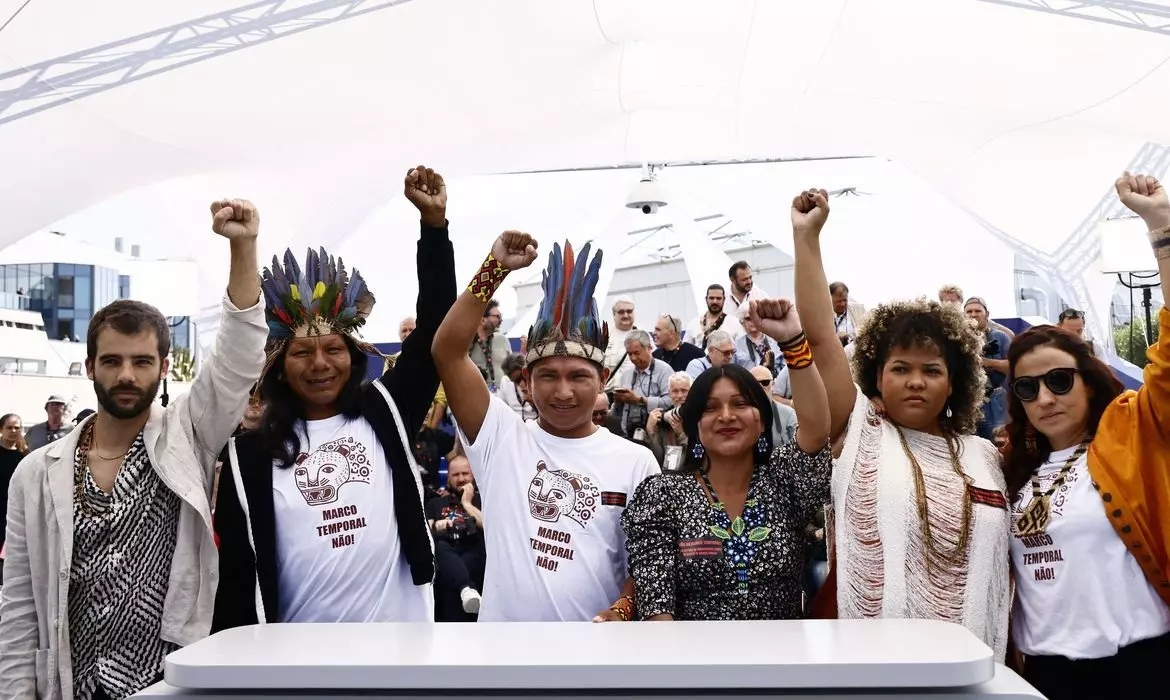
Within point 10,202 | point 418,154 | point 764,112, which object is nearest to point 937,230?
point 764,112

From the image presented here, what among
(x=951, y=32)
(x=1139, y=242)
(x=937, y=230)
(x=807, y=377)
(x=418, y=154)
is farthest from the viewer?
(x=937, y=230)

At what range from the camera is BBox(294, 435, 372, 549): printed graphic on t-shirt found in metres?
2.50

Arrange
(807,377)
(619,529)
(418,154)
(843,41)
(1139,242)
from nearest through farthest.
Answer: (807,377)
(619,529)
(1139,242)
(843,41)
(418,154)

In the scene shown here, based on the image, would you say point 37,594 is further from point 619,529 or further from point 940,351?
point 940,351

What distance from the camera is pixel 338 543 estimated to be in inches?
98.3

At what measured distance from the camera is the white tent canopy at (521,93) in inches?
341

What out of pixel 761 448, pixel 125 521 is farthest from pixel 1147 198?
pixel 125 521

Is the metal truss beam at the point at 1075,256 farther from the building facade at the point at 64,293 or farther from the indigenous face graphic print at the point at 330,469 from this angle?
the building facade at the point at 64,293

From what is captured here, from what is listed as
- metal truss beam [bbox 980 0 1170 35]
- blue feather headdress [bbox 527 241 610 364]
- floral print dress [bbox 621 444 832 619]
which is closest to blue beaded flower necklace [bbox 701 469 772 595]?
floral print dress [bbox 621 444 832 619]

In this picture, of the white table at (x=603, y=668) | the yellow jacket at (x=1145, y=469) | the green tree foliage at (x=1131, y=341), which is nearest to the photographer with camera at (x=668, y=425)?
the yellow jacket at (x=1145, y=469)

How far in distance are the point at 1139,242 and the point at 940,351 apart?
7394 mm

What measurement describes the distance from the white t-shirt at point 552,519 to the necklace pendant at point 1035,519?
0.85 meters

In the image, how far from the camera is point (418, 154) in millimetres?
12375

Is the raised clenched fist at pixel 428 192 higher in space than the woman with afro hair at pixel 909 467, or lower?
higher
